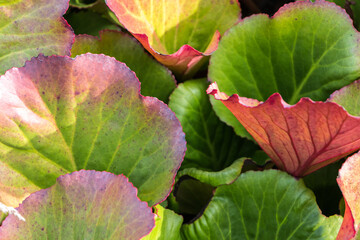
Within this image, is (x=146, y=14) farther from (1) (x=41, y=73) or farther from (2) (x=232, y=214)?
(2) (x=232, y=214)

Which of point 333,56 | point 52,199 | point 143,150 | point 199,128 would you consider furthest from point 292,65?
point 52,199

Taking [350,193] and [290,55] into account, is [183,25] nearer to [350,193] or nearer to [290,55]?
[290,55]

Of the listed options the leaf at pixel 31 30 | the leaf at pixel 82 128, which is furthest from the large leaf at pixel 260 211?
the leaf at pixel 31 30

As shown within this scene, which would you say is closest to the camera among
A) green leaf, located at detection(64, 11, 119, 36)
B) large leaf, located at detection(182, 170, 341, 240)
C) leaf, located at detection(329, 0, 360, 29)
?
large leaf, located at detection(182, 170, 341, 240)

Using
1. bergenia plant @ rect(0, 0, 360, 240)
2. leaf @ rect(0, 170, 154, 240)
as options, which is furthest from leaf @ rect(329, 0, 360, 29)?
leaf @ rect(0, 170, 154, 240)

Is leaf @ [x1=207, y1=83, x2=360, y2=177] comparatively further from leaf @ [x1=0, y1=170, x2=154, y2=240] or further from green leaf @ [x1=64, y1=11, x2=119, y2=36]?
green leaf @ [x1=64, y1=11, x2=119, y2=36]

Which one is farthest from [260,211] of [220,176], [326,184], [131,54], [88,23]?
[88,23]
